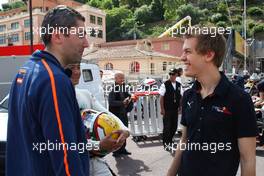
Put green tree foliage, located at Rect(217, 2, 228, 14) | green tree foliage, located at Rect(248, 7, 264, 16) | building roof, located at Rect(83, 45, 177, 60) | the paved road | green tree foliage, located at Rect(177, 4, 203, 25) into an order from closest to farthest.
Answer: the paved road, building roof, located at Rect(83, 45, 177, 60), green tree foliage, located at Rect(248, 7, 264, 16), green tree foliage, located at Rect(217, 2, 228, 14), green tree foliage, located at Rect(177, 4, 203, 25)

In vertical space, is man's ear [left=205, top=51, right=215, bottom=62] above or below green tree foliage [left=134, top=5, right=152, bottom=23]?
below

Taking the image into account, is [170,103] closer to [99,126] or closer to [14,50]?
[99,126]

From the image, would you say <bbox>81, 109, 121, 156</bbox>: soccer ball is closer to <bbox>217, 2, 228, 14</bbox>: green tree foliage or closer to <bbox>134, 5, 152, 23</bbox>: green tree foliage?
<bbox>217, 2, 228, 14</bbox>: green tree foliage

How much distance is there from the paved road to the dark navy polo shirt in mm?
4009

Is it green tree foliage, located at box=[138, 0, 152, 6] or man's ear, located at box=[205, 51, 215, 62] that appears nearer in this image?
man's ear, located at box=[205, 51, 215, 62]

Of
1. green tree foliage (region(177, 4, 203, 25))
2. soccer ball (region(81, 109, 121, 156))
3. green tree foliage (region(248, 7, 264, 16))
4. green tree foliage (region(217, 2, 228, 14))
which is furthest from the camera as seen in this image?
green tree foliage (region(177, 4, 203, 25))

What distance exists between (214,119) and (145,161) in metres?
5.53

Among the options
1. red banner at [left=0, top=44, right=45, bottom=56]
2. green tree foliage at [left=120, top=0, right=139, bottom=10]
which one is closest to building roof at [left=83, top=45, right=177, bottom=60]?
red banner at [left=0, top=44, right=45, bottom=56]

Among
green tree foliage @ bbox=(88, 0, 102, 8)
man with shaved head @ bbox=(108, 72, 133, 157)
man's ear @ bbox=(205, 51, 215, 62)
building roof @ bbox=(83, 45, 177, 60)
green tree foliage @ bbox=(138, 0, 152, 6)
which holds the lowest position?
man with shaved head @ bbox=(108, 72, 133, 157)

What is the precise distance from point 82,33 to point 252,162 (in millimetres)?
1268

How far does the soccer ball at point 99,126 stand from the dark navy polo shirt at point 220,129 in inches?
25.1

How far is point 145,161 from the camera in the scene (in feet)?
25.6

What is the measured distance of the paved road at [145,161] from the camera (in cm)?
696

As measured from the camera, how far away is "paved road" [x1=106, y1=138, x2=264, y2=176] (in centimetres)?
696
